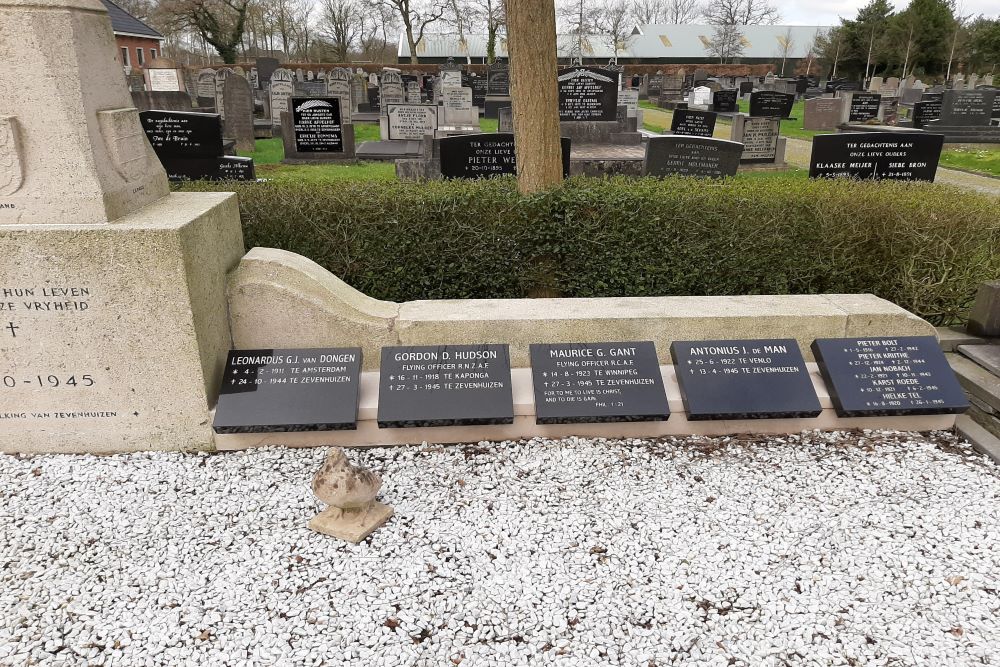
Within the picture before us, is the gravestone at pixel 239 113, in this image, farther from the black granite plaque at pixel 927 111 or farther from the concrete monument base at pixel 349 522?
the black granite plaque at pixel 927 111

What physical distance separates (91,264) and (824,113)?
939 inches

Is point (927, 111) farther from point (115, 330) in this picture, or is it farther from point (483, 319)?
point (115, 330)

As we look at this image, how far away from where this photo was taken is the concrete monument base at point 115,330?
3.48 m

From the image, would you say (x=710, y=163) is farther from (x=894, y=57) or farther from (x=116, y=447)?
(x=894, y=57)

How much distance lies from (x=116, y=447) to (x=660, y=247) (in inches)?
156

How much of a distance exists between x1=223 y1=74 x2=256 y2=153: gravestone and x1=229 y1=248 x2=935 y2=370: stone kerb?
1354cm

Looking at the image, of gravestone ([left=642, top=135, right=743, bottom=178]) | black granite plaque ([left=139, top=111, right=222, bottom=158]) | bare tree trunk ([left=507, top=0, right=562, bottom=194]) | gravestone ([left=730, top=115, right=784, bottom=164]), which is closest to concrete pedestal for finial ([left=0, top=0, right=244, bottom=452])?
bare tree trunk ([left=507, top=0, right=562, bottom=194])

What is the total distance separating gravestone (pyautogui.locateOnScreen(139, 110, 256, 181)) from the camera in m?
9.91

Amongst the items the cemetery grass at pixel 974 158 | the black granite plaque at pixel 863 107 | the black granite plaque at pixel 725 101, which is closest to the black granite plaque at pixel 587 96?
the cemetery grass at pixel 974 158

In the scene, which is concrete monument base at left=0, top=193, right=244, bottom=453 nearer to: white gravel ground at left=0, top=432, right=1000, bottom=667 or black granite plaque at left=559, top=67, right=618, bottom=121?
white gravel ground at left=0, top=432, right=1000, bottom=667

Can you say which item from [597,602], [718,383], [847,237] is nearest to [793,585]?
[597,602]

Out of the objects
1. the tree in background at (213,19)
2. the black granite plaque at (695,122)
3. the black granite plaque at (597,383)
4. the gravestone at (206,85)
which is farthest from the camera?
the tree in background at (213,19)

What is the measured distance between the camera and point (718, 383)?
4.11 m

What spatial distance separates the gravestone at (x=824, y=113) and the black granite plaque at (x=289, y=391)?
74.4 ft
